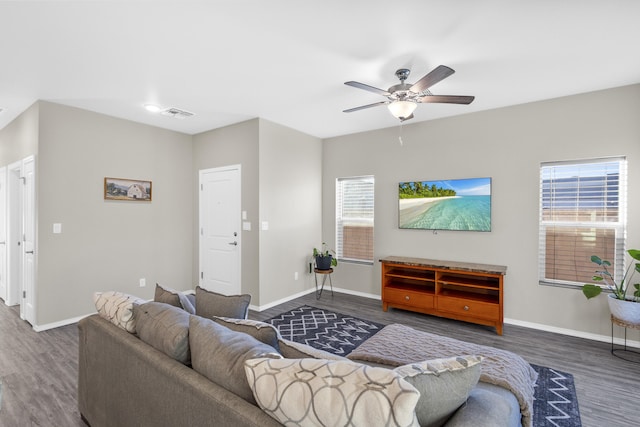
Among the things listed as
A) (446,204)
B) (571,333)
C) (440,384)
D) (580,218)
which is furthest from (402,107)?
(571,333)

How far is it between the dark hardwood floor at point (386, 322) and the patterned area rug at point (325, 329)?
0.80ft

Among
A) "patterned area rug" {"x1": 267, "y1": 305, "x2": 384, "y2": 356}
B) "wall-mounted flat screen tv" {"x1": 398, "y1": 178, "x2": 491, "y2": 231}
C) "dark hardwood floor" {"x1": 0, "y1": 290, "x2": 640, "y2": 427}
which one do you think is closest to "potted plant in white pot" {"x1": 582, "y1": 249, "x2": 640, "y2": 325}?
"dark hardwood floor" {"x1": 0, "y1": 290, "x2": 640, "y2": 427}

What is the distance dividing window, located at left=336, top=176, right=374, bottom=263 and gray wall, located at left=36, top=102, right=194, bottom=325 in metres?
2.55

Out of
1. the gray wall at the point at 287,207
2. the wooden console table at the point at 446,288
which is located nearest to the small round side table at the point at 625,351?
the wooden console table at the point at 446,288

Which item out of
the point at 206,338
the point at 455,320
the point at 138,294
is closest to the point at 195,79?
the point at 206,338

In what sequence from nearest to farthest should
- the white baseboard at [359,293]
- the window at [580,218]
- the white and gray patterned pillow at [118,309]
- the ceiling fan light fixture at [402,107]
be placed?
the white and gray patterned pillow at [118,309]
the ceiling fan light fixture at [402,107]
the window at [580,218]
the white baseboard at [359,293]

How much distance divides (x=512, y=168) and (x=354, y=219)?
2.38 meters

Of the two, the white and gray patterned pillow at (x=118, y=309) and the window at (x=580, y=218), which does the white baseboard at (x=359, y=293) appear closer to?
the window at (x=580, y=218)

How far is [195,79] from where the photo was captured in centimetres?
307

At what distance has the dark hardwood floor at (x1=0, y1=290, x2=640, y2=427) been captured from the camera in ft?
7.04

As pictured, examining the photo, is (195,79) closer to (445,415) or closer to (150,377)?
(150,377)

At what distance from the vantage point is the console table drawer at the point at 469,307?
11.5 ft

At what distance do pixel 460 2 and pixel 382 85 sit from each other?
1.25 m

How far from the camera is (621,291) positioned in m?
3.03
